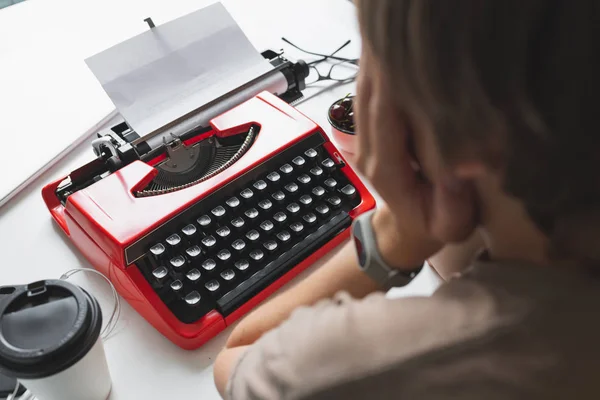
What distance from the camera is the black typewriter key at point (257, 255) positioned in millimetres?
743

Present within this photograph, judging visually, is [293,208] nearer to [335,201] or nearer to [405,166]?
[335,201]

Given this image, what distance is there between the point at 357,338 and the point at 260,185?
431 mm

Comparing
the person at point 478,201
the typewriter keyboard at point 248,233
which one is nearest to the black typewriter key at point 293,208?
the typewriter keyboard at point 248,233

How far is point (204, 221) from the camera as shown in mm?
746

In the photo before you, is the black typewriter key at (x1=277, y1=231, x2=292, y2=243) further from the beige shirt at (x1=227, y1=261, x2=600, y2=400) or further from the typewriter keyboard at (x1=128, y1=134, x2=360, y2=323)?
the beige shirt at (x1=227, y1=261, x2=600, y2=400)

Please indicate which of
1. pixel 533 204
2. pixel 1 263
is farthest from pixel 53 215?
pixel 533 204

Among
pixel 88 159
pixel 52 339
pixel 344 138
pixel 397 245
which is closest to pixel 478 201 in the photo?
pixel 397 245

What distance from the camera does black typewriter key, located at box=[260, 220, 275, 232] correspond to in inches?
30.2

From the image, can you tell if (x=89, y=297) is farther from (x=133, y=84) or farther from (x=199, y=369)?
Answer: (x=133, y=84)

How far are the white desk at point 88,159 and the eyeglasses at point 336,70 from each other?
3 centimetres

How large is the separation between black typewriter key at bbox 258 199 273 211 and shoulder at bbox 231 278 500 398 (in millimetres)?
348

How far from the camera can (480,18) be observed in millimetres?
275

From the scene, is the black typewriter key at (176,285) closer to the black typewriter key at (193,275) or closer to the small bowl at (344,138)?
the black typewriter key at (193,275)

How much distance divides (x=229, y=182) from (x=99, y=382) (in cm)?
30
